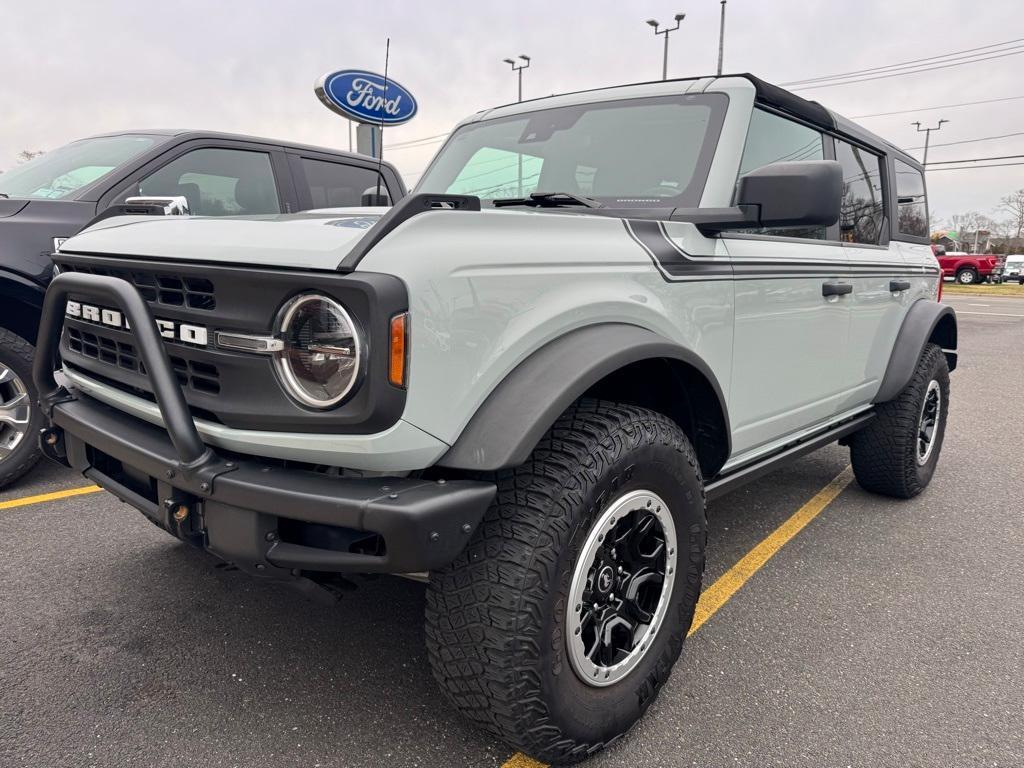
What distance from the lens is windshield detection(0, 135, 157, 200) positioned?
13.8 ft

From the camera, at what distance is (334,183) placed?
5.27 meters

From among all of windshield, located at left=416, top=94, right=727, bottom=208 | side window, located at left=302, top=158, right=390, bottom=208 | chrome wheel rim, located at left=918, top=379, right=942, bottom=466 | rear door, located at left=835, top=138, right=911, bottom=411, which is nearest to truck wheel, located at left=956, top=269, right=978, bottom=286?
chrome wheel rim, located at left=918, top=379, right=942, bottom=466

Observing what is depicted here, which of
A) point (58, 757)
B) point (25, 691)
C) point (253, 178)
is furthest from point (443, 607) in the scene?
point (253, 178)

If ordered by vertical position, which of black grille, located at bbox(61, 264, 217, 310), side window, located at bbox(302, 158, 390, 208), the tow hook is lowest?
the tow hook

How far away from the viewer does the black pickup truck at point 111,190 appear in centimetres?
382

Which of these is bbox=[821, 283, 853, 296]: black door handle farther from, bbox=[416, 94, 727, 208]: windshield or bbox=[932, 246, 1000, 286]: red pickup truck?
bbox=[932, 246, 1000, 286]: red pickup truck

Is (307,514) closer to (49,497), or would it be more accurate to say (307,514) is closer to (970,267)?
(49,497)

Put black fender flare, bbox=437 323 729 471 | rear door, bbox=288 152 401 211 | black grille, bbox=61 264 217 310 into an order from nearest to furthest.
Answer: black fender flare, bbox=437 323 729 471 → black grille, bbox=61 264 217 310 → rear door, bbox=288 152 401 211

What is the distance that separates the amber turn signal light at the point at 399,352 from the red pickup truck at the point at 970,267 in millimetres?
37778

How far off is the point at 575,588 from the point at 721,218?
1.29 metres

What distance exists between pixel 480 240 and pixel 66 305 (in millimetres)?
1363

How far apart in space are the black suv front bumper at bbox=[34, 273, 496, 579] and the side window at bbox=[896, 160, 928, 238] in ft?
11.8

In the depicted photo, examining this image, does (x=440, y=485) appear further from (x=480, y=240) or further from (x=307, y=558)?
(x=480, y=240)

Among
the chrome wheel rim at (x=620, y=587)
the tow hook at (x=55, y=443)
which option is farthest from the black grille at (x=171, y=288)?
the chrome wheel rim at (x=620, y=587)
